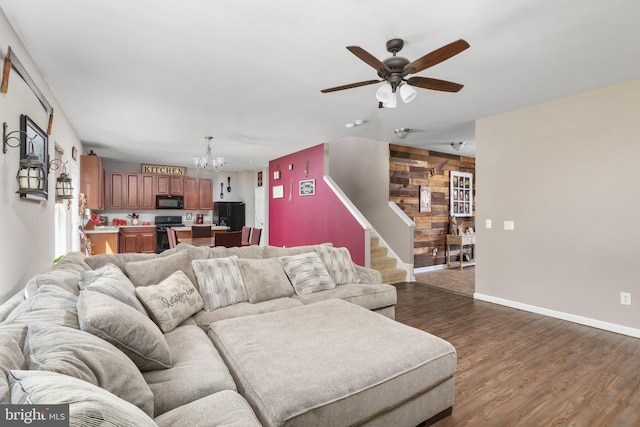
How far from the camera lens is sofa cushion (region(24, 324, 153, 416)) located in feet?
3.06

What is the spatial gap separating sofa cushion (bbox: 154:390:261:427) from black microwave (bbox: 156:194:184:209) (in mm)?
7665


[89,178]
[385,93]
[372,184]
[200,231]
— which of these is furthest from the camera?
[372,184]

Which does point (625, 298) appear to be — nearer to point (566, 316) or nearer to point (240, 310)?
point (566, 316)

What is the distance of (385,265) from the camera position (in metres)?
5.68

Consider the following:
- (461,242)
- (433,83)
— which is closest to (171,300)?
(433,83)

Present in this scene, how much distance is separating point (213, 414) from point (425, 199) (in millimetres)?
6284

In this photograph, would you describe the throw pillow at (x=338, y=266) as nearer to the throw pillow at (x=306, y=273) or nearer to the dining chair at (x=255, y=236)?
the throw pillow at (x=306, y=273)

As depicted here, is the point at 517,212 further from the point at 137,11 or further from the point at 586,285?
the point at 137,11

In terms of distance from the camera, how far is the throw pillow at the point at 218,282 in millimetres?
2479

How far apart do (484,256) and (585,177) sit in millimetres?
1518

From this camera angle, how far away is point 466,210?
748cm

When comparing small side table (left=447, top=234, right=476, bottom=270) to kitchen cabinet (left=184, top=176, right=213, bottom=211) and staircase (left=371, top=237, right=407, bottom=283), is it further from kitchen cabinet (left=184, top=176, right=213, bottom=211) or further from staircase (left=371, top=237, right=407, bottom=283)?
kitchen cabinet (left=184, top=176, right=213, bottom=211)

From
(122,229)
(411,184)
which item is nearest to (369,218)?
(411,184)

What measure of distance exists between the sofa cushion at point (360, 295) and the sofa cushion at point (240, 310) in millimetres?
175
